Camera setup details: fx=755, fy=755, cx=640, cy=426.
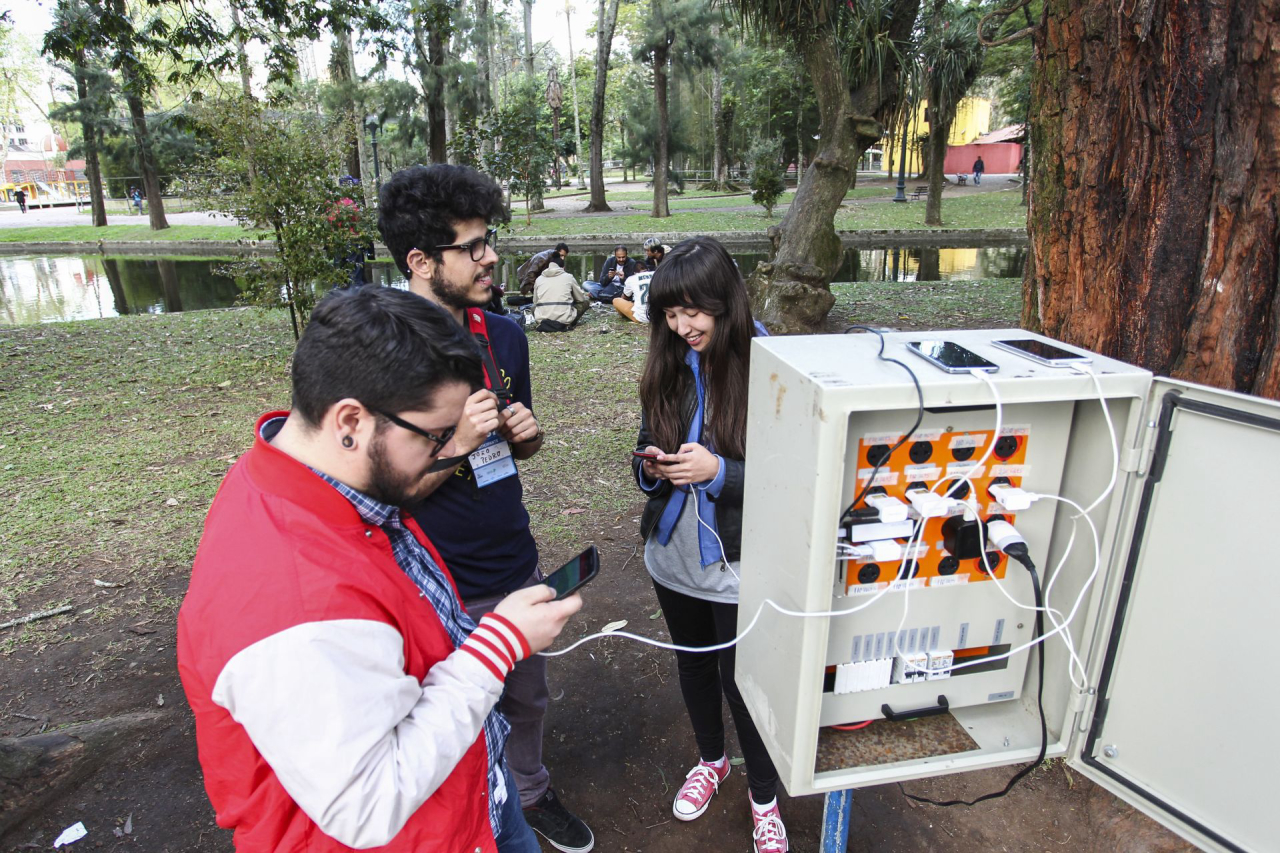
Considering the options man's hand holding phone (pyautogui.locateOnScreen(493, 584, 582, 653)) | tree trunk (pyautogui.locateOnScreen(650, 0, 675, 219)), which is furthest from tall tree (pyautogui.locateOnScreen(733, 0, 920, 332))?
tree trunk (pyautogui.locateOnScreen(650, 0, 675, 219))

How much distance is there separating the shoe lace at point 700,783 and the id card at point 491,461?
121cm

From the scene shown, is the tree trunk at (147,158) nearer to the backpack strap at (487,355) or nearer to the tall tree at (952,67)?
the tall tree at (952,67)

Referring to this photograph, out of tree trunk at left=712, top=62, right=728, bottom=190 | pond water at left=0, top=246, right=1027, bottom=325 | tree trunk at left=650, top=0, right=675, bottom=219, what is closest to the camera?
pond water at left=0, top=246, right=1027, bottom=325

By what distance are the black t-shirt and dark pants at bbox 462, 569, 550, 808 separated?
0.22ft

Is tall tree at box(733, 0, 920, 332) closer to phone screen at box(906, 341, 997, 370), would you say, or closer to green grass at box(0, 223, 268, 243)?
phone screen at box(906, 341, 997, 370)

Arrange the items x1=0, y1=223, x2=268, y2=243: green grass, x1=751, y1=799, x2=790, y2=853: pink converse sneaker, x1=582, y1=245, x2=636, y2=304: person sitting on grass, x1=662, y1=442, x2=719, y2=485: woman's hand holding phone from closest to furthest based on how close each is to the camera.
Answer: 1. x1=662, y1=442, x2=719, y2=485: woman's hand holding phone
2. x1=751, y1=799, x2=790, y2=853: pink converse sneaker
3. x1=582, y1=245, x2=636, y2=304: person sitting on grass
4. x1=0, y1=223, x2=268, y2=243: green grass

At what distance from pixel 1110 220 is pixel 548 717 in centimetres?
251

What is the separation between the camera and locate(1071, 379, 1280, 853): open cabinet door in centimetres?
124

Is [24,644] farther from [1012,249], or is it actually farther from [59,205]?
[59,205]

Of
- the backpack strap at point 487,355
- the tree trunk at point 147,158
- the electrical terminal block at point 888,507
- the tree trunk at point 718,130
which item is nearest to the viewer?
the electrical terminal block at point 888,507

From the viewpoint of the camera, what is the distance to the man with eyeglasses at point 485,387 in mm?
2035

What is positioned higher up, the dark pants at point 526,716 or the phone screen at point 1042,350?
the phone screen at point 1042,350

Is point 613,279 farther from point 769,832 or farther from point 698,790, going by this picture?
point 769,832

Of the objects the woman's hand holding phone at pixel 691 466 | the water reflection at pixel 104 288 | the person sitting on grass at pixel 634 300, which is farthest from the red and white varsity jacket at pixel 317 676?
the water reflection at pixel 104 288
